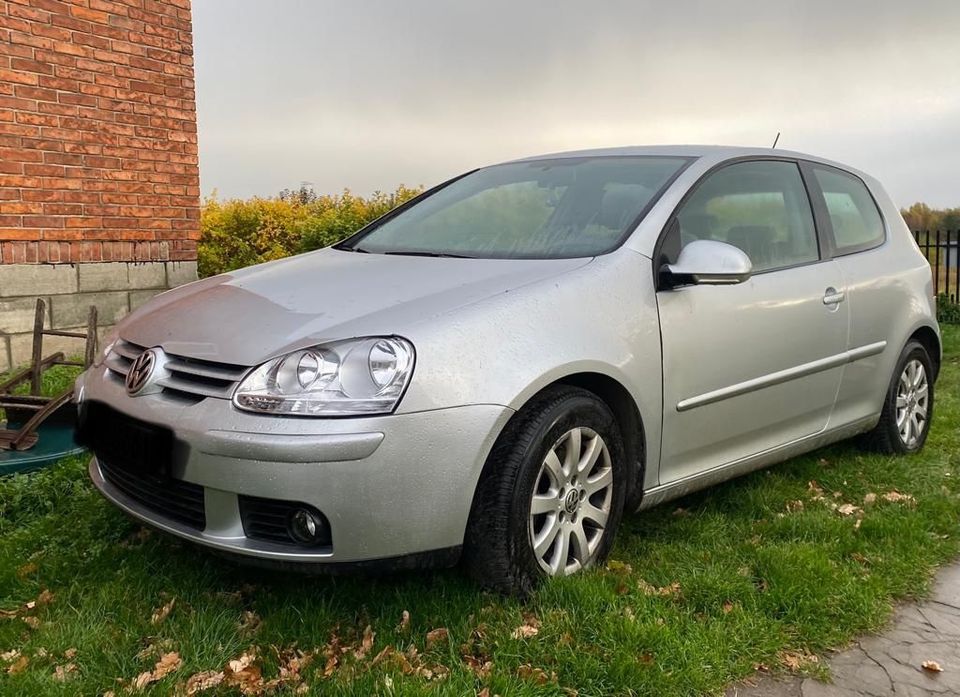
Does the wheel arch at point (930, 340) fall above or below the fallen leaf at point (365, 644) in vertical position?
above

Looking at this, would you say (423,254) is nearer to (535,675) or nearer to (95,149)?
(535,675)

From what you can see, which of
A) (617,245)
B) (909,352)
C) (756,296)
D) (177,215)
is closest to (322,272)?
(617,245)

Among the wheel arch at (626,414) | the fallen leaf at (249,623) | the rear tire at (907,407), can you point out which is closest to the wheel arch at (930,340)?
the rear tire at (907,407)

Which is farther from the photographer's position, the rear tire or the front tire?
the rear tire

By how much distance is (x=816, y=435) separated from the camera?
13.2ft

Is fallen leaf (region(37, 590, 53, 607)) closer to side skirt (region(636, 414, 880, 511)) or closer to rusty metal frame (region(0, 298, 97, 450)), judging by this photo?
rusty metal frame (region(0, 298, 97, 450))

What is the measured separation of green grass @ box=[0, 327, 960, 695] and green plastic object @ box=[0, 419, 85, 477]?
10 centimetres

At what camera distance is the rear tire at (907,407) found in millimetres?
4535

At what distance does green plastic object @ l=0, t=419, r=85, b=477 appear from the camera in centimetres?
382

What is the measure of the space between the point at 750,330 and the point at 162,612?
2.36 metres

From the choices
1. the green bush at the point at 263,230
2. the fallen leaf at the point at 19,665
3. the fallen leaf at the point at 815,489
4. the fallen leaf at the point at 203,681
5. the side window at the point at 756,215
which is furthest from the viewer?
the green bush at the point at 263,230

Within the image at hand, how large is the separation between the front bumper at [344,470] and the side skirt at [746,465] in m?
0.96

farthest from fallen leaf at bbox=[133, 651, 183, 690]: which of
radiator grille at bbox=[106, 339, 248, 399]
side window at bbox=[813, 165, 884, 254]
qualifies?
side window at bbox=[813, 165, 884, 254]

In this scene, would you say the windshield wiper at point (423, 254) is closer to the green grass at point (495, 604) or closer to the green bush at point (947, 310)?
the green grass at point (495, 604)
